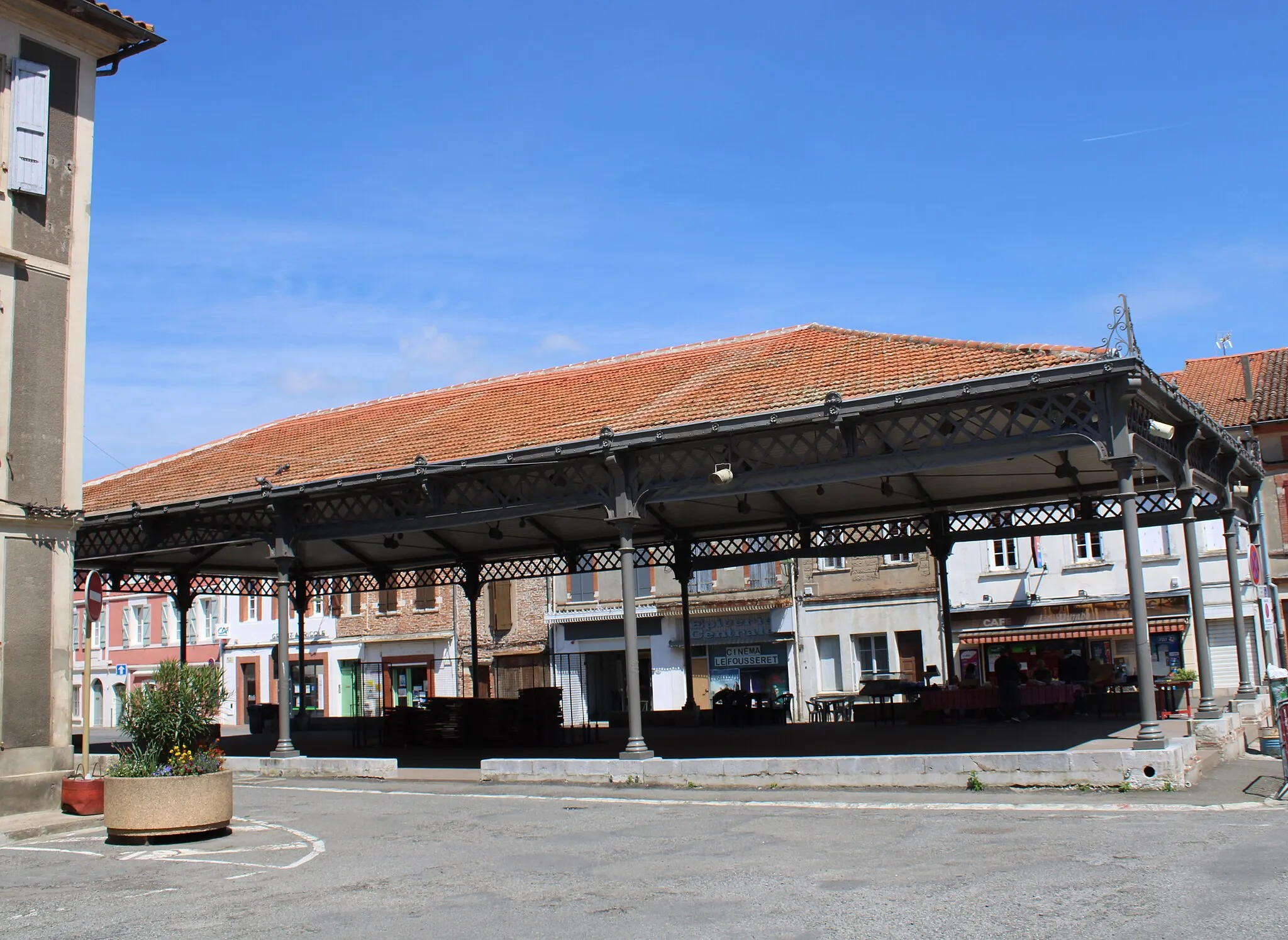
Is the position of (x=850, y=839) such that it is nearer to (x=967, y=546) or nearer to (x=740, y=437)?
(x=740, y=437)

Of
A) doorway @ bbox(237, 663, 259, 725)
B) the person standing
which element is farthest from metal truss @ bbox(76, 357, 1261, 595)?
doorway @ bbox(237, 663, 259, 725)

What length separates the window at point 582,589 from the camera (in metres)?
39.0

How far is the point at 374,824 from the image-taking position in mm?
11953

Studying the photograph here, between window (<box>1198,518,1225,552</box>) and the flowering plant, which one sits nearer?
the flowering plant

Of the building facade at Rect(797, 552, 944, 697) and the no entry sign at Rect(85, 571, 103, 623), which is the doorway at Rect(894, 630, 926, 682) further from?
the no entry sign at Rect(85, 571, 103, 623)

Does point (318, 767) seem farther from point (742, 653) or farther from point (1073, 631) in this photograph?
point (1073, 631)

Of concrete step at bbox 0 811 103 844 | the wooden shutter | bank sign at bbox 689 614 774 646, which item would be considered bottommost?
concrete step at bbox 0 811 103 844

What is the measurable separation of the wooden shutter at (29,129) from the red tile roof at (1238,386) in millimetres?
26646

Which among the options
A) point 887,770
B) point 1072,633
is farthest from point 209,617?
point 887,770

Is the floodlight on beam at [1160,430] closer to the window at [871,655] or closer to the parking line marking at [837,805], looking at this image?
the parking line marking at [837,805]

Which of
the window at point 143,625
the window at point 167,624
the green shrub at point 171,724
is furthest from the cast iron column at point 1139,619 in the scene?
the window at point 143,625

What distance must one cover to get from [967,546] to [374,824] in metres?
24.5

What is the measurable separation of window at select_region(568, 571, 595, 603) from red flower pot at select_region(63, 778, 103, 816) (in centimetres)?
2596

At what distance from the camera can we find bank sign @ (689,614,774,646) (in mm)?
35656
